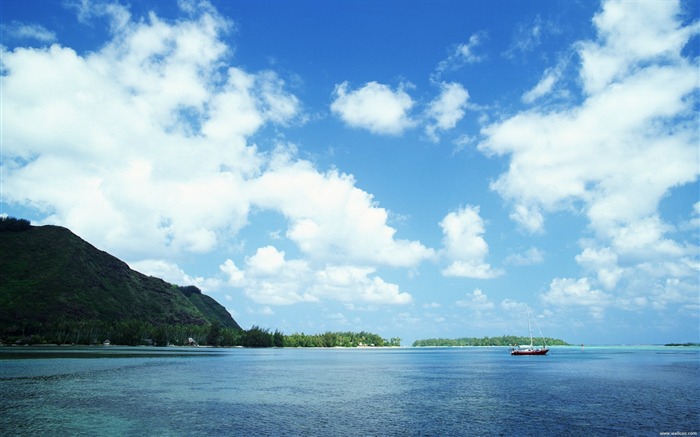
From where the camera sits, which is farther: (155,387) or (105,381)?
(105,381)

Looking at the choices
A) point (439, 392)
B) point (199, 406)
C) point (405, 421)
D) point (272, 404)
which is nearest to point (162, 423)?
point (199, 406)

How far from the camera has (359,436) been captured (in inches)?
1754

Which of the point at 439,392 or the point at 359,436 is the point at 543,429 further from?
the point at 439,392

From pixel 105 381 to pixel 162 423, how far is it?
49.4 m

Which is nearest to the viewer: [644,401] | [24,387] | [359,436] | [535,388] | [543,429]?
[359,436]

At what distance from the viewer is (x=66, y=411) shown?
180 feet

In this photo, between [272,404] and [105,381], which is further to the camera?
[105,381]

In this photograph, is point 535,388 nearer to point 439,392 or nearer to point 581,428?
point 439,392

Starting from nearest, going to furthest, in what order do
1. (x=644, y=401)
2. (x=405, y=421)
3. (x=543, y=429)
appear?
1. (x=543, y=429)
2. (x=405, y=421)
3. (x=644, y=401)

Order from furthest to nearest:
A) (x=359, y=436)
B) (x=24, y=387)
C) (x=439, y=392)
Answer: (x=439, y=392), (x=24, y=387), (x=359, y=436)

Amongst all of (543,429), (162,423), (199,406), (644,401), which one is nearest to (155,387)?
(199,406)

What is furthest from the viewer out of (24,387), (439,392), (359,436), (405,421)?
(439,392)

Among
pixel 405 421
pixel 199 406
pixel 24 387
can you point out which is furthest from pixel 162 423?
pixel 24 387

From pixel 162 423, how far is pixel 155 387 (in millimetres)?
36860
